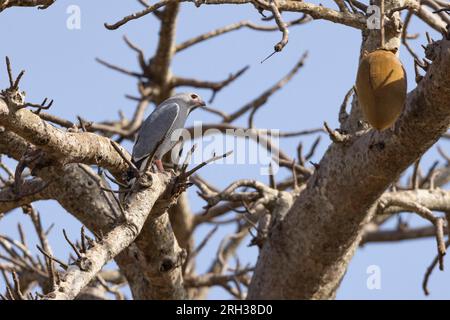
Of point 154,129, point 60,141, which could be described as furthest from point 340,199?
point 60,141

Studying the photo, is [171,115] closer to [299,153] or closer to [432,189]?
[299,153]

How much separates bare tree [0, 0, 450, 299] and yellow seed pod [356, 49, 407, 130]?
0.40 metres

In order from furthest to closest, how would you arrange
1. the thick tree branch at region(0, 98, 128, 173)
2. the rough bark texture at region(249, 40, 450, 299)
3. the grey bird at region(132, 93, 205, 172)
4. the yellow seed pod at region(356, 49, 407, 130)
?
the grey bird at region(132, 93, 205, 172), the rough bark texture at region(249, 40, 450, 299), the thick tree branch at region(0, 98, 128, 173), the yellow seed pod at region(356, 49, 407, 130)

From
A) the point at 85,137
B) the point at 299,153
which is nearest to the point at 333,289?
the point at 299,153

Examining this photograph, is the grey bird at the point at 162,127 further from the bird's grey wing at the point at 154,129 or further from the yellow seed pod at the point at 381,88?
the yellow seed pod at the point at 381,88

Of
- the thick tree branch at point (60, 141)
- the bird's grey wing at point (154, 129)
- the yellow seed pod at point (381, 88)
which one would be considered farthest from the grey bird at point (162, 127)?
the yellow seed pod at point (381, 88)

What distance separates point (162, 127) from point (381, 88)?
3049mm

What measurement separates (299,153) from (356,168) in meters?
1.30

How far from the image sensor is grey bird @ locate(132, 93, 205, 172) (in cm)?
556

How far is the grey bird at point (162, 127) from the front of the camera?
556 cm

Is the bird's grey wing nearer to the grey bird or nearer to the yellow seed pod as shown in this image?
the grey bird

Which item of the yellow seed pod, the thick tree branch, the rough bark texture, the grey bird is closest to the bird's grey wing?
the grey bird

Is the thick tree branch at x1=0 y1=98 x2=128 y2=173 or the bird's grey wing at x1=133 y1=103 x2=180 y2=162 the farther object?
the bird's grey wing at x1=133 y1=103 x2=180 y2=162

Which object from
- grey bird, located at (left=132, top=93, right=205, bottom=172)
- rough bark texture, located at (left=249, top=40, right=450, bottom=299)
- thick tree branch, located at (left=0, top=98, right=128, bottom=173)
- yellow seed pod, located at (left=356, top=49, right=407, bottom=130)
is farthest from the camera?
grey bird, located at (left=132, top=93, right=205, bottom=172)
